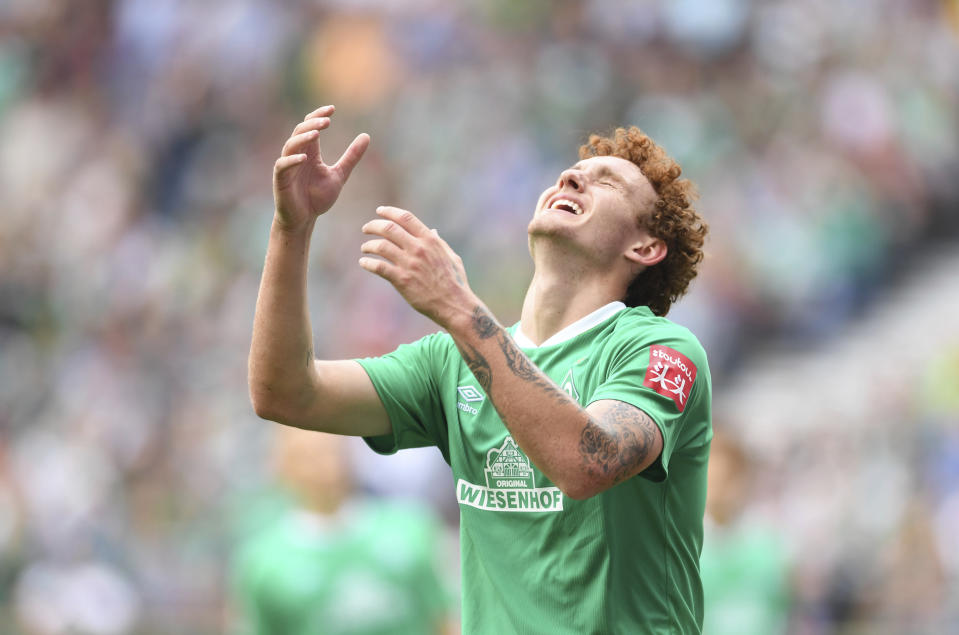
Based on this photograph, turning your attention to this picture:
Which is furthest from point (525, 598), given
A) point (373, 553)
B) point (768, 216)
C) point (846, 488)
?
point (768, 216)

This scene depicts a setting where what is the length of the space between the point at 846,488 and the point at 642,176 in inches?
260

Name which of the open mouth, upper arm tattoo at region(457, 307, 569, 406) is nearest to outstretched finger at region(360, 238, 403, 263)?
upper arm tattoo at region(457, 307, 569, 406)

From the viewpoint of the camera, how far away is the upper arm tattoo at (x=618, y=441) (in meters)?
2.47

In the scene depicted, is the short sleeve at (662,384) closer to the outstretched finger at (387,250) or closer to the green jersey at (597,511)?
the green jersey at (597,511)

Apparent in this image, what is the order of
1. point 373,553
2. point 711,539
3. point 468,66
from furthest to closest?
point 468,66 < point 711,539 < point 373,553

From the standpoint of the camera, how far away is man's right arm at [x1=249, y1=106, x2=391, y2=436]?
2.94 metres

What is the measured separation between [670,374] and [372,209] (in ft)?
31.2

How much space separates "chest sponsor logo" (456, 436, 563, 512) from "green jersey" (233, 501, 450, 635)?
2494mm

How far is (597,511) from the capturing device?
2818 mm

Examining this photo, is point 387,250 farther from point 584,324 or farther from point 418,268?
point 584,324

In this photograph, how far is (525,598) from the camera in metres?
2.88

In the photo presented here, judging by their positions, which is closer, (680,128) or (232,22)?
(680,128)

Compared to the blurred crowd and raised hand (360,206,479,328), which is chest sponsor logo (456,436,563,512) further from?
the blurred crowd

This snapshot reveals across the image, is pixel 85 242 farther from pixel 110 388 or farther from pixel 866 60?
pixel 866 60
